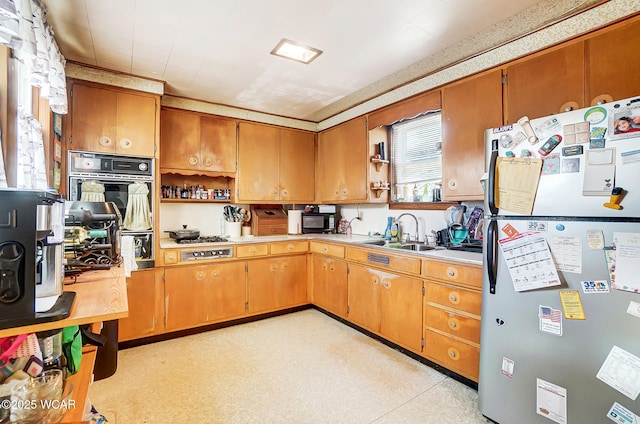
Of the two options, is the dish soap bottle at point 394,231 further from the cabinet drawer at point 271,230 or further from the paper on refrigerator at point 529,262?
the paper on refrigerator at point 529,262

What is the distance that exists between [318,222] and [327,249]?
0.73 metres

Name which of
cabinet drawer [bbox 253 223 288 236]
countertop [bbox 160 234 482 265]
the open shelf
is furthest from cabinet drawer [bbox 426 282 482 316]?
cabinet drawer [bbox 253 223 288 236]

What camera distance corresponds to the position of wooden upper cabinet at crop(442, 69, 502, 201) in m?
2.27

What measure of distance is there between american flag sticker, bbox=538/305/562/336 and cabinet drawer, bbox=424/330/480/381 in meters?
0.64

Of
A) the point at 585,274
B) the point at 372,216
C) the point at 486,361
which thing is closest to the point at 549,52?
the point at 585,274

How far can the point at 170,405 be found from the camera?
2.00m

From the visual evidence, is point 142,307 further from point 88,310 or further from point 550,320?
point 550,320

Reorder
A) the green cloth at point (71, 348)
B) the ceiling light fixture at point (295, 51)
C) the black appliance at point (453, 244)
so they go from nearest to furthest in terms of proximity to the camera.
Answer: the green cloth at point (71, 348) → the ceiling light fixture at point (295, 51) → the black appliance at point (453, 244)

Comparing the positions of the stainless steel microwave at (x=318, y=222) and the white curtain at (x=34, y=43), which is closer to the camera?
the white curtain at (x=34, y=43)

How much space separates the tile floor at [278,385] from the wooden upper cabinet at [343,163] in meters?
1.64

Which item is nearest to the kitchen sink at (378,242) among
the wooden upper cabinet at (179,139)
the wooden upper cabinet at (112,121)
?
the wooden upper cabinet at (179,139)

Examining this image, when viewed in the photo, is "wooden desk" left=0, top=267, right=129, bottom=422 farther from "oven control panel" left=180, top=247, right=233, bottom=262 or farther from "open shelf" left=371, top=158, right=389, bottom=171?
"open shelf" left=371, top=158, right=389, bottom=171

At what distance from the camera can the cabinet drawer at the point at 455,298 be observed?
2.09 m

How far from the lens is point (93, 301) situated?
1.10m
